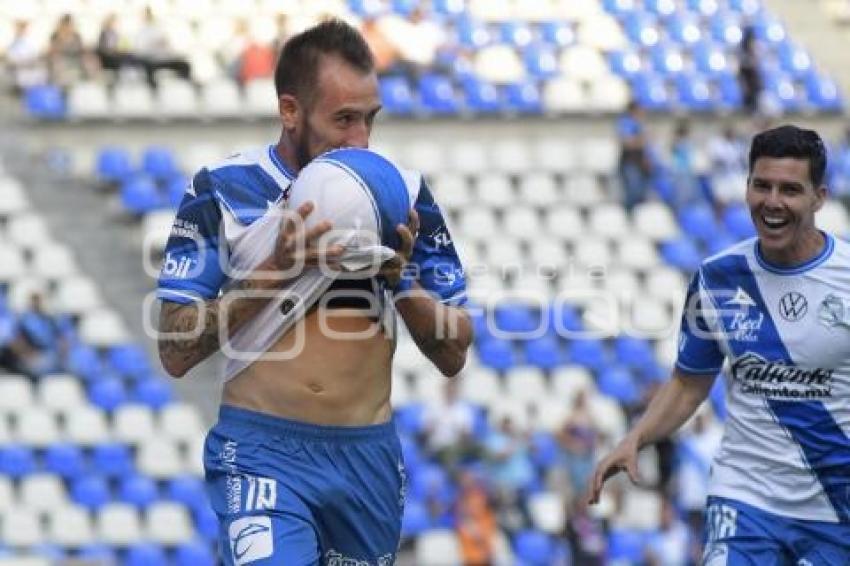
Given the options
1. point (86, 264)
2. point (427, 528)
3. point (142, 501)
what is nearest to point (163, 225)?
point (86, 264)

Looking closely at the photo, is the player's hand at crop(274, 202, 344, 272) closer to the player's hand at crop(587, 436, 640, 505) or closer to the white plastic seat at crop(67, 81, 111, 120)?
the player's hand at crop(587, 436, 640, 505)

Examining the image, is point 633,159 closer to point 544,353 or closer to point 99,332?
point 544,353

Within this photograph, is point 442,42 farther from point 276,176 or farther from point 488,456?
point 276,176

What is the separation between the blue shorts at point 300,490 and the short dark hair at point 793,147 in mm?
1796

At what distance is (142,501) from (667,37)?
9.74 metres

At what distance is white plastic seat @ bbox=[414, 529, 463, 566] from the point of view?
1625cm

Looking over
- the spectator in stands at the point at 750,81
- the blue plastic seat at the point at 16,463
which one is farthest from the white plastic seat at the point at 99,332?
the spectator in stands at the point at 750,81

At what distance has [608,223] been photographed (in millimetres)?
20750

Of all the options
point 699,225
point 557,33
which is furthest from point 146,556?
point 557,33

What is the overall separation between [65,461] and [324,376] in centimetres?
1183

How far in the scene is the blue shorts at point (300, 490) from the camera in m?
5.83

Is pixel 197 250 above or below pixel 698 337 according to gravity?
above

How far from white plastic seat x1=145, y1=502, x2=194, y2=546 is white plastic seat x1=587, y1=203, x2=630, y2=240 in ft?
19.1

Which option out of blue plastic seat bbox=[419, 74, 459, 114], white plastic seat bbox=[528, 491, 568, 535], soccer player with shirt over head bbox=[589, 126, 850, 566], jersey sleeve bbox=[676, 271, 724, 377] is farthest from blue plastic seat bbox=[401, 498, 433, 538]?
soccer player with shirt over head bbox=[589, 126, 850, 566]
